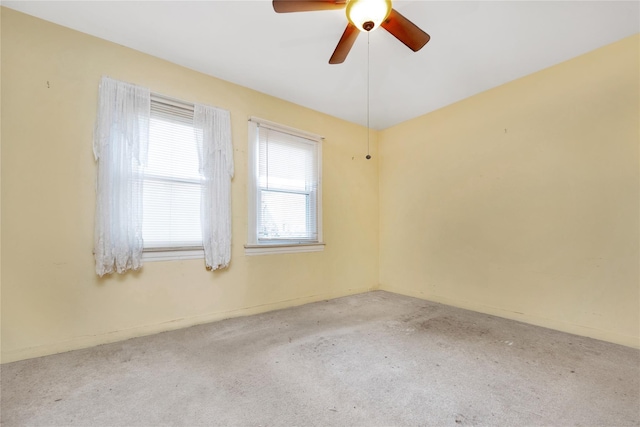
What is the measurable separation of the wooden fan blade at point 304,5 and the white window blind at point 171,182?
5.23ft

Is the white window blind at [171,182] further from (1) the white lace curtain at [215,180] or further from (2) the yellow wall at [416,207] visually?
(2) the yellow wall at [416,207]

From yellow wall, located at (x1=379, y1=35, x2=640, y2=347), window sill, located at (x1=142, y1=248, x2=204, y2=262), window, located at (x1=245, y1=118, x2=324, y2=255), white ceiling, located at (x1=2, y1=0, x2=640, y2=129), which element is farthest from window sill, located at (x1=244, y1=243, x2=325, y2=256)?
white ceiling, located at (x1=2, y1=0, x2=640, y2=129)

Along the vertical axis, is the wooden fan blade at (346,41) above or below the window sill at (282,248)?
above

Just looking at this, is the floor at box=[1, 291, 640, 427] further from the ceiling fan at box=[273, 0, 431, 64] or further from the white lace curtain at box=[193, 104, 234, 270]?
the ceiling fan at box=[273, 0, 431, 64]

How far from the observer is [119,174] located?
2320 millimetres

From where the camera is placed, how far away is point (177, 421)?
4.53 feet

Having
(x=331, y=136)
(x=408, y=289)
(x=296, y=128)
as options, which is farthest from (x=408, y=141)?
(x=408, y=289)

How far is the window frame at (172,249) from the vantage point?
2.50 m

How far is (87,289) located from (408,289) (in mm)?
3735

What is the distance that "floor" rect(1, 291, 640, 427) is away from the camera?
4.68ft

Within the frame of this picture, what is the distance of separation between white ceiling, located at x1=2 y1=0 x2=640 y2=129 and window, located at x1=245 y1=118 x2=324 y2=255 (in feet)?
1.96

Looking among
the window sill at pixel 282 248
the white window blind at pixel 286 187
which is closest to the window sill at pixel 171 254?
the window sill at pixel 282 248

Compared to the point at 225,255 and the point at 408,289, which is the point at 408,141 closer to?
the point at 408,289

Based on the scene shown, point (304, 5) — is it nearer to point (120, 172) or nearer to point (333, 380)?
point (120, 172)
